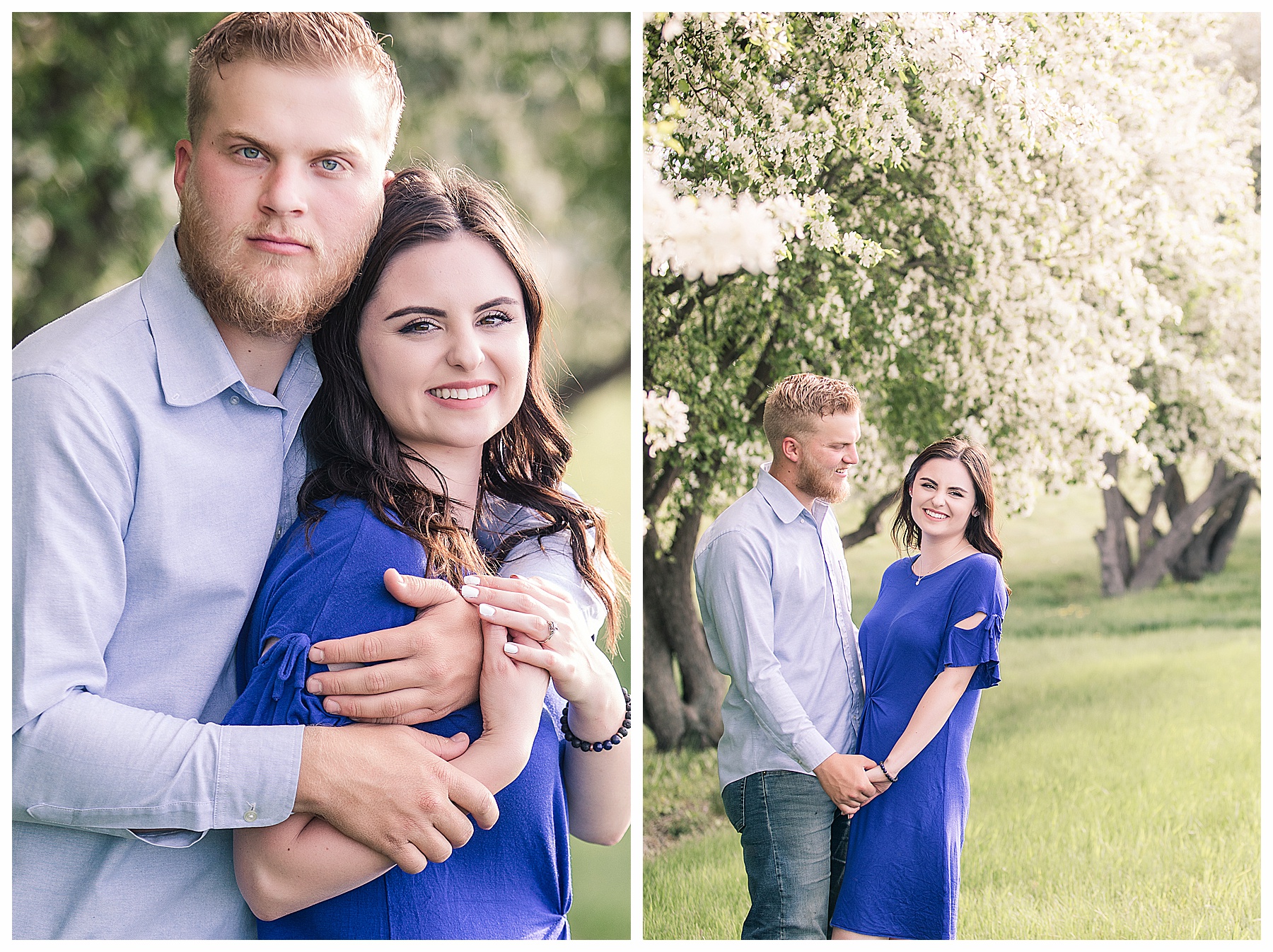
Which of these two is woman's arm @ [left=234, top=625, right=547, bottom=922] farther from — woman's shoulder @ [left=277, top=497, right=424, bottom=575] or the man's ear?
the man's ear

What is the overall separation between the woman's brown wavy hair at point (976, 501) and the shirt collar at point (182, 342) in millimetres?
1556

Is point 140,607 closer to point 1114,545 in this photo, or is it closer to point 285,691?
point 285,691

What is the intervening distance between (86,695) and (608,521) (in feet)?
4.75

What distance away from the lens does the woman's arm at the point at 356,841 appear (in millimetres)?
1863

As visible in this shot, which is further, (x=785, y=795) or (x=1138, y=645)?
(x=1138, y=645)

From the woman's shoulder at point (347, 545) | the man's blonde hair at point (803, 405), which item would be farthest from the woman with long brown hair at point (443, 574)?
the man's blonde hair at point (803, 405)

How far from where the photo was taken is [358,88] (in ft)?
6.64

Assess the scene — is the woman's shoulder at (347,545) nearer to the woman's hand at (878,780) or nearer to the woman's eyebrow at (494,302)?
the woman's eyebrow at (494,302)

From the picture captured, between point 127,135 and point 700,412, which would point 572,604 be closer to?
point 700,412

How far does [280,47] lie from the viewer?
1.98 m

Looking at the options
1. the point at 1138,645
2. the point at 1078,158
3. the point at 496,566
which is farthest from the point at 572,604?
the point at 1138,645

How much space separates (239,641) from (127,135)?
2692 mm

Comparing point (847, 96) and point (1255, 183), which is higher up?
point (1255, 183)

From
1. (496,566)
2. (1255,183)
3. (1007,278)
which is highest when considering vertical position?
(1255,183)
